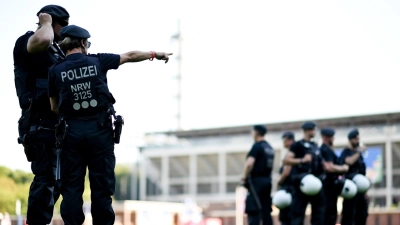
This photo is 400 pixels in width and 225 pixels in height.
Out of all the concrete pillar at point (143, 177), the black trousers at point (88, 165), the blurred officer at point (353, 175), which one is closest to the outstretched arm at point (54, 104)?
the black trousers at point (88, 165)

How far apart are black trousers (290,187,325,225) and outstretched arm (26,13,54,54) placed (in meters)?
6.72

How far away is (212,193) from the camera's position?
319 feet

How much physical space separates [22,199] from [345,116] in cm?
5661

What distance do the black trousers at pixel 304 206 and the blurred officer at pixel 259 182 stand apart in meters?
0.62

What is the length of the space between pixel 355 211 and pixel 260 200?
1659 mm

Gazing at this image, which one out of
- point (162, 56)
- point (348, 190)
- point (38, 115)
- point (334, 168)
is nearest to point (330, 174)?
point (334, 168)

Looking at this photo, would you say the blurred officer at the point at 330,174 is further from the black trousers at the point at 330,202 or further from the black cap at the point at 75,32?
the black cap at the point at 75,32

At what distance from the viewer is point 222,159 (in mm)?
94000

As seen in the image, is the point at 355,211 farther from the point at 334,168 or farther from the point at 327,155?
the point at 327,155

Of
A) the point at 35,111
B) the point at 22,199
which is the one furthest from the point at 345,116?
the point at 35,111

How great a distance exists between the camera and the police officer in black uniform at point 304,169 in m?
13.1

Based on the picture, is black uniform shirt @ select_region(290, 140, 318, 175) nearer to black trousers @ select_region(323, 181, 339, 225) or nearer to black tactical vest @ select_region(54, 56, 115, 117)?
black trousers @ select_region(323, 181, 339, 225)

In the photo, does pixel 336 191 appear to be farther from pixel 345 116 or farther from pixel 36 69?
pixel 345 116

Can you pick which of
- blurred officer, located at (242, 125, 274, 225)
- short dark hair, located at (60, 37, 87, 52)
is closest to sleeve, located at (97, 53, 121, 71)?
short dark hair, located at (60, 37, 87, 52)
